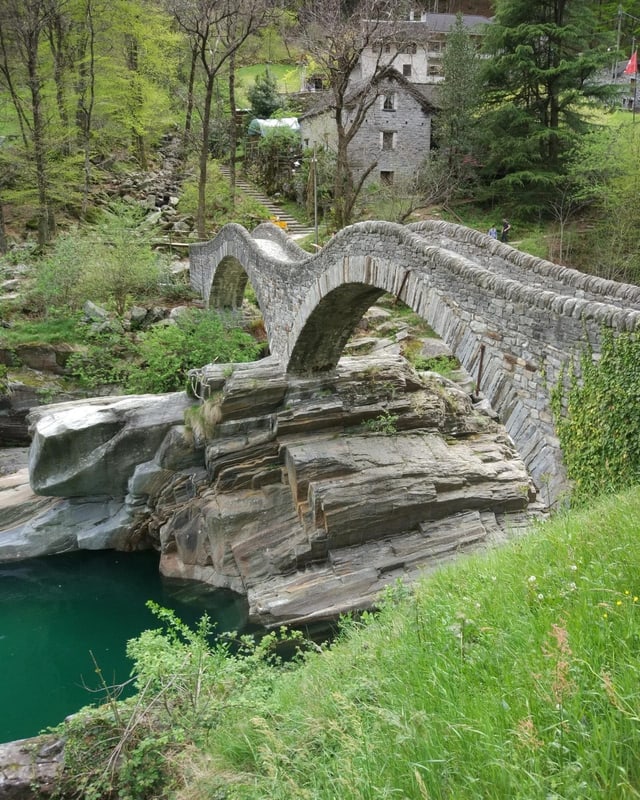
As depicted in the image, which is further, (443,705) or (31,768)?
(31,768)

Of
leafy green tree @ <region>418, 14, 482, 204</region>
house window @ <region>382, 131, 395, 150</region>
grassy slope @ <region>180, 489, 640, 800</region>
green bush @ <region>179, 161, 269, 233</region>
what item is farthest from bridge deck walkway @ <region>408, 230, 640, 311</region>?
house window @ <region>382, 131, 395, 150</region>

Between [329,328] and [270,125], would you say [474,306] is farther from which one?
[270,125]

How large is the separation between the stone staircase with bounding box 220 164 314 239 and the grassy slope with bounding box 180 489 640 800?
74.8 feet

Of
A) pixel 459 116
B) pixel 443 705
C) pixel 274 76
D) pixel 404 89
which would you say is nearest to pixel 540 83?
pixel 459 116

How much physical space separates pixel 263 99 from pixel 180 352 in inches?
1109

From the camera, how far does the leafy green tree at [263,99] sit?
38.0 m

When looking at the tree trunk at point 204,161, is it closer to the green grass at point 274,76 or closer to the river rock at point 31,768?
the green grass at point 274,76

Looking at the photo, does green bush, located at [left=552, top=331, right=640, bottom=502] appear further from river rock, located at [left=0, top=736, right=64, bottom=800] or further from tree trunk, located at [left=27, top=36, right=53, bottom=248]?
tree trunk, located at [left=27, top=36, right=53, bottom=248]

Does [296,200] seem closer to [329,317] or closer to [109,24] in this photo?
[109,24]

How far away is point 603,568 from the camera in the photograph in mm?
3209

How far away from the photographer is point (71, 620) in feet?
37.9

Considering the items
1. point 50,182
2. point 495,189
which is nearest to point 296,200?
point 495,189

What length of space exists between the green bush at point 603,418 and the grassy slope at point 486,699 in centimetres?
135

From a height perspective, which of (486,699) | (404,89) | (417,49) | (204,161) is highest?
(417,49)
